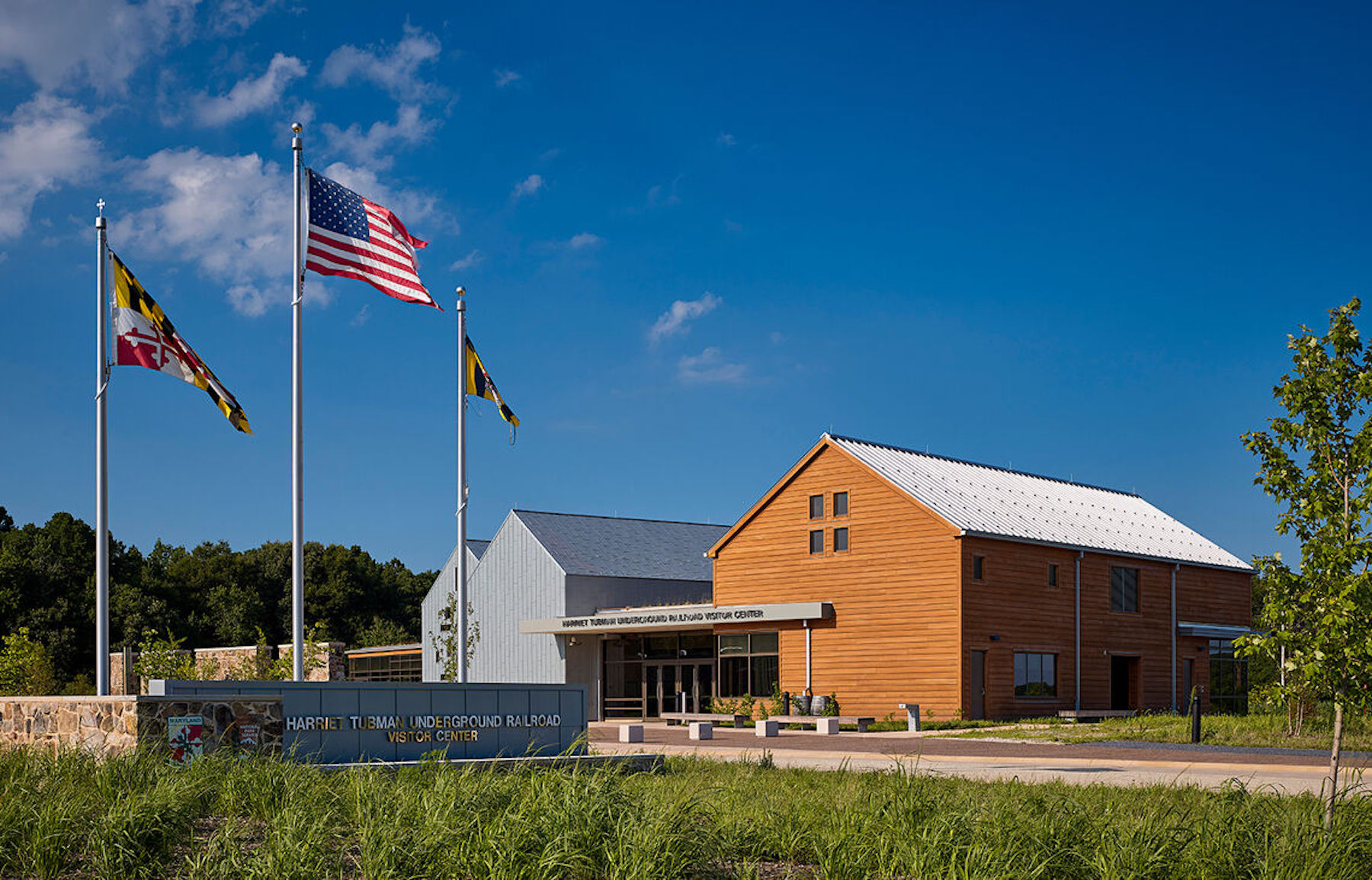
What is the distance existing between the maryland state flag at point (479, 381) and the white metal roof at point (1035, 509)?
17562 mm

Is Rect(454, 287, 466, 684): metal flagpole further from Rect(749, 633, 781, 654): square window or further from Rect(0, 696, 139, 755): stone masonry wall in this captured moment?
Rect(749, 633, 781, 654): square window

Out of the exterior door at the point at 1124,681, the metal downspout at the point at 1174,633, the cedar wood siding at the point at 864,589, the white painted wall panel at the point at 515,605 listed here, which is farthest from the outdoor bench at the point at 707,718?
the metal downspout at the point at 1174,633

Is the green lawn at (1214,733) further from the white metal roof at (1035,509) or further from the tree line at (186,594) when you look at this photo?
the tree line at (186,594)

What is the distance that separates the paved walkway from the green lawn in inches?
61.8

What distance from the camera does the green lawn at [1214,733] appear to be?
92.0 feet

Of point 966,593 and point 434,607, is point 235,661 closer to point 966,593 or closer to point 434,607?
point 434,607

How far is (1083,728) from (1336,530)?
2232 centimetres

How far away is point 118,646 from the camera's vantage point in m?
68.7

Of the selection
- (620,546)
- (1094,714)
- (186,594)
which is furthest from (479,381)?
(186,594)

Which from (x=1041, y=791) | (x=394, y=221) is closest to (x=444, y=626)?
(x=394, y=221)

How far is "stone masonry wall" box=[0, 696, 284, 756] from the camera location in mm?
15734

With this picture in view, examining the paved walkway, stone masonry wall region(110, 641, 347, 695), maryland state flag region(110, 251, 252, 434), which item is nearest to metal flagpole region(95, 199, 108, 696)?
maryland state flag region(110, 251, 252, 434)

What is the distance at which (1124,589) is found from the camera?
4584 centimetres

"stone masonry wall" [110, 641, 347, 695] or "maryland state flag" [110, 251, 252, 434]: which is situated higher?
"maryland state flag" [110, 251, 252, 434]
